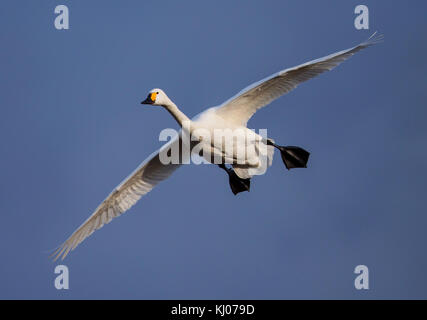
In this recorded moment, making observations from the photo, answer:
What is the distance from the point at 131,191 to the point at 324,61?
15.6ft

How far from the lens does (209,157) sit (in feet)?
48.2

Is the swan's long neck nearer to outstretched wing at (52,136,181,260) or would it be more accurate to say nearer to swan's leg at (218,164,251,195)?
outstretched wing at (52,136,181,260)

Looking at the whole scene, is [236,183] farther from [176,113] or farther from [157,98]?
[157,98]

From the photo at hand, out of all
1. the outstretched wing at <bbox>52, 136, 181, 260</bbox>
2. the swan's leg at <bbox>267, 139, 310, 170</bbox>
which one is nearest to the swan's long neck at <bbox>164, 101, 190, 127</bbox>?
the outstretched wing at <bbox>52, 136, 181, 260</bbox>

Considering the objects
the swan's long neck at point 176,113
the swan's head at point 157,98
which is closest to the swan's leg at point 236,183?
the swan's long neck at point 176,113

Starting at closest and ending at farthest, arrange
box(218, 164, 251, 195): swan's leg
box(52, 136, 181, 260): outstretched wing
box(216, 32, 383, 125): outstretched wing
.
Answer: box(216, 32, 383, 125): outstretched wing, box(52, 136, 181, 260): outstretched wing, box(218, 164, 251, 195): swan's leg

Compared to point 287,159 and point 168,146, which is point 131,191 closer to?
point 168,146

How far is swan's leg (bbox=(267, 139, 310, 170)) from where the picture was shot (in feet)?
52.2

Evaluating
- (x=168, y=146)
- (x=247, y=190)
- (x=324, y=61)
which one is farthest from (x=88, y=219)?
(x=324, y=61)

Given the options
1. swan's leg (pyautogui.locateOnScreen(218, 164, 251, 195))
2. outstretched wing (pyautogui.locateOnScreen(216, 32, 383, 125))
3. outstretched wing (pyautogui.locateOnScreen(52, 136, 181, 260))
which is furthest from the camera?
swan's leg (pyautogui.locateOnScreen(218, 164, 251, 195))

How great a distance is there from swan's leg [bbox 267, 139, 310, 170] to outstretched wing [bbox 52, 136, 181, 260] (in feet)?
7.00

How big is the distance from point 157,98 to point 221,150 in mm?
1519

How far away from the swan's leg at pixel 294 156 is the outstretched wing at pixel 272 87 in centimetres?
133

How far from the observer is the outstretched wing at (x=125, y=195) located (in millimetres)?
15719
